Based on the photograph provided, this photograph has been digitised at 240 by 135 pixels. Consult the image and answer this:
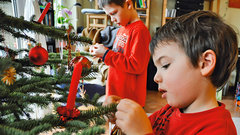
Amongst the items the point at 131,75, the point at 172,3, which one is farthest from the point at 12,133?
the point at 172,3

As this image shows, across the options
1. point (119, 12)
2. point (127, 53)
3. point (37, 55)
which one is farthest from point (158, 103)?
point (37, 55)

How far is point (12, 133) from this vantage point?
267mm

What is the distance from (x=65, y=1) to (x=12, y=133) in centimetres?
378

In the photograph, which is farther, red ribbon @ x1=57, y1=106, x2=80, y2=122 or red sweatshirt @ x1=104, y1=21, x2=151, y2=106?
red sweatshirt @ x1=104, y1=21, x2=151, y2=106

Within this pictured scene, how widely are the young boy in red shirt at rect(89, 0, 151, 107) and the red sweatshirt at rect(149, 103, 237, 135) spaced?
0.52 meters

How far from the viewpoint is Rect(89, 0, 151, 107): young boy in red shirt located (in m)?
1.06

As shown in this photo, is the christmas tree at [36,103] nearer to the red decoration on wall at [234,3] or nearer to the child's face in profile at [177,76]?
the child's face in profile at [177,76]

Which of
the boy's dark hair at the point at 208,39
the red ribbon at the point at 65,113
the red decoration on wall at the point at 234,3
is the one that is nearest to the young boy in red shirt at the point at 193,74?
the boy's dark hair at the point at 208,39

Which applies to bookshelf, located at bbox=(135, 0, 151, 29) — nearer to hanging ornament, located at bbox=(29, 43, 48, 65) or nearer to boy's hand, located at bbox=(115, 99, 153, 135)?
hanging ornament, located at bbox=(29, 43, 48, 65)

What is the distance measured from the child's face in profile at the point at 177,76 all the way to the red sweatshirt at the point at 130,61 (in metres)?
0.53

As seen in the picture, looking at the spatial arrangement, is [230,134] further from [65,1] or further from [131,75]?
[65,1]

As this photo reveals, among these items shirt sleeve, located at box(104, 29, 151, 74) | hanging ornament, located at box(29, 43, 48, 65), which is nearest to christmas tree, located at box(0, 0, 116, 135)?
hanging ornament, located at box(29, 43, 48, 65)

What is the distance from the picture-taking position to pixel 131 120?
0.45m

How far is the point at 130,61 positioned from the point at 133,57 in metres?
0.03
